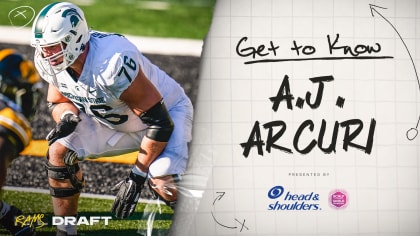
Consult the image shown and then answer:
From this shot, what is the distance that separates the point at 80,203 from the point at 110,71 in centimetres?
67

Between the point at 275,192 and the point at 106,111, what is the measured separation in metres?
0.87

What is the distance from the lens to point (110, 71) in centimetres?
359

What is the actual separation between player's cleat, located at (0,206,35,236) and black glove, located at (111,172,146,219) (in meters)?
0.40

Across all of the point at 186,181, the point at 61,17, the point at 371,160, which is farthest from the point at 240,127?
the point at 61,17

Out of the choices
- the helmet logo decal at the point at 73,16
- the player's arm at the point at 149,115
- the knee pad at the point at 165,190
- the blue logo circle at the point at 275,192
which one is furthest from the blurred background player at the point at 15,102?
the blue logo circle at the point at 275,192

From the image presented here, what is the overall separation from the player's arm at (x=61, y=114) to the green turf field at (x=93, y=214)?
29cm

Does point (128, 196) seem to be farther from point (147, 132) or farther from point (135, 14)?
point (135, 14)

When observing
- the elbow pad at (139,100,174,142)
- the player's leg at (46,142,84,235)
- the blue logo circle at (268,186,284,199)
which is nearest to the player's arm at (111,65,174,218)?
the elbow pad at (139,100,174,142)

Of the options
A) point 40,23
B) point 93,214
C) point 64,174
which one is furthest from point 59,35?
point 93,214

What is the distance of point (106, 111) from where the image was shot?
3.73 metres

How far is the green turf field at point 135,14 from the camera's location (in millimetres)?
3625

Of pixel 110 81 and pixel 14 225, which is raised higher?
pixel 110 81

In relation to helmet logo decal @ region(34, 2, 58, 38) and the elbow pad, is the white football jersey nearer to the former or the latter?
the elbow pad

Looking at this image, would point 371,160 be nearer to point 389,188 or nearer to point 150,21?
point 389,188
